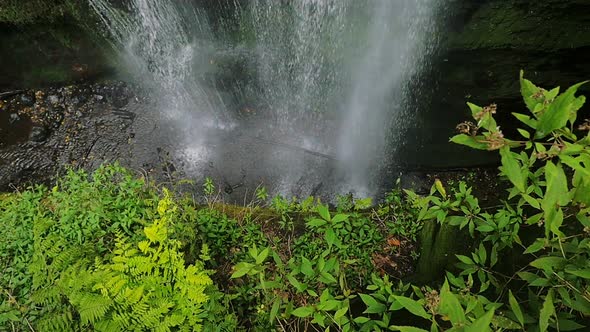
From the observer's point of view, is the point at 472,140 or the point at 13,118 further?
the point at 13,118

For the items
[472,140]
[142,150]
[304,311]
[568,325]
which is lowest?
[142,150]

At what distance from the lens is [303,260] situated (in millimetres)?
1771

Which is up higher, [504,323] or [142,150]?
[504,323]

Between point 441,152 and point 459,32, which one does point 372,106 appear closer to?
point 441,152

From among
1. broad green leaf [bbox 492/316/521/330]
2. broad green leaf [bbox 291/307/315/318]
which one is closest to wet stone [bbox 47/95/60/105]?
broad green leaf [bbox 291/307/315/318]

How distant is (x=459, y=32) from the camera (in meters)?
4.01

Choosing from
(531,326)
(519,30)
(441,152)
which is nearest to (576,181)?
(531,326)

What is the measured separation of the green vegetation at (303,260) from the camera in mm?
1199

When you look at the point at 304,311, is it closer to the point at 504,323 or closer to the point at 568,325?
the point at 504,323

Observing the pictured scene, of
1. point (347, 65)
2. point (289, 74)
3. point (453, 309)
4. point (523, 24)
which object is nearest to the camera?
point (453, 309)

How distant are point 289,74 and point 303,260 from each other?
4.59 meters

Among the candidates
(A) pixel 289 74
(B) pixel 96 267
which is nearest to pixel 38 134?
(A) pixel 289 74

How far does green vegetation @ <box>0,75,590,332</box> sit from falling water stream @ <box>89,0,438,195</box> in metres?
1.88

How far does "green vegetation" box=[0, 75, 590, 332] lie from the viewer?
1.20m
